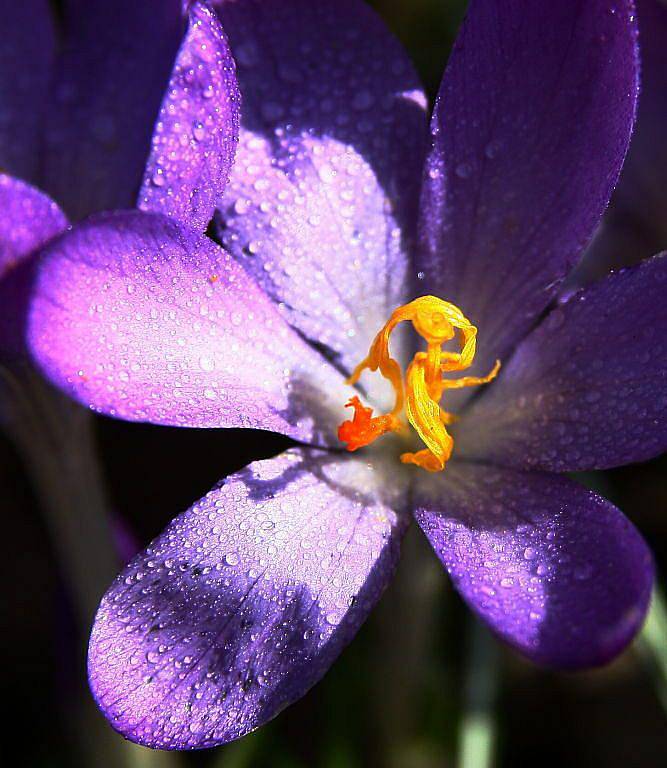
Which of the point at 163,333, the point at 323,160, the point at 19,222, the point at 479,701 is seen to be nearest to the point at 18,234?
the point at 19,222

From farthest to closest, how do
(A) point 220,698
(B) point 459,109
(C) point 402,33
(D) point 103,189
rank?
(C) point 402,33
(D) point 103,189
(B) point 459,109
(A) point 220,698

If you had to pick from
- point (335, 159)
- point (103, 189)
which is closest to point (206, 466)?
point (103, 189)

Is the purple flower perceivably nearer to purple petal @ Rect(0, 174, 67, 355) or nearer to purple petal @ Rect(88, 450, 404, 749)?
purple petal @ Rect(0, 174, 67, 355)

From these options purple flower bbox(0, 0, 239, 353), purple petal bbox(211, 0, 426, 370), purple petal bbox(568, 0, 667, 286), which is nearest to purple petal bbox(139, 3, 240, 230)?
purple flower bbox(0, 0, 239, 353)

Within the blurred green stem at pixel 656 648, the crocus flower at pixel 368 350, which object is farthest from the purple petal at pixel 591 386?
the blurred green stem at pixel 656 648

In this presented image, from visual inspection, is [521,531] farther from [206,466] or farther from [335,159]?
[206,466]

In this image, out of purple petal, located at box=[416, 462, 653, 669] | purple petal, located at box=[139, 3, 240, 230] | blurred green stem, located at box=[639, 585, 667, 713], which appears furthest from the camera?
blurred green stem, located at box=[639, 585, 667, 713]

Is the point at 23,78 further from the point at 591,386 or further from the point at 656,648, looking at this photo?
the point at 656,648
